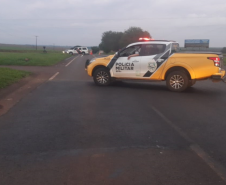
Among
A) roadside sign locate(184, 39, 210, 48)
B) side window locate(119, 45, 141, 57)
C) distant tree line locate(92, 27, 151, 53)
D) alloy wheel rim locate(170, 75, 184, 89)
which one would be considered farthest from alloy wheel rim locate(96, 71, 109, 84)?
distant tree line locate(92, 27, 151, 53)

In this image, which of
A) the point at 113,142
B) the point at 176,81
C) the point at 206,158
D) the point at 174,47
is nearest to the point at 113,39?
the point at 174,47

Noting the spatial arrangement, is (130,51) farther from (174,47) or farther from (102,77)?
(174,47)

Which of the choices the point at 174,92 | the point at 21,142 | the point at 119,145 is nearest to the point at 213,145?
the point at 119,145

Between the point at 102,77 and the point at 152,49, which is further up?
the point at 152,49

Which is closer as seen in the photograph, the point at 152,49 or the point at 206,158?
the point at 206,158

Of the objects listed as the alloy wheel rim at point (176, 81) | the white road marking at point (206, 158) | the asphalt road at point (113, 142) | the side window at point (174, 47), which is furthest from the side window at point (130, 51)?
the white road marking at point (206, 158)

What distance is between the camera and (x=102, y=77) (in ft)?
48.0

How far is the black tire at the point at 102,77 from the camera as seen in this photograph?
47.8ft

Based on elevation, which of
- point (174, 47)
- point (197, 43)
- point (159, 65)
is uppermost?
point (197, 43)

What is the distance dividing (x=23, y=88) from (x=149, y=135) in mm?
8268

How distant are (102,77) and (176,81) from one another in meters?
3.23

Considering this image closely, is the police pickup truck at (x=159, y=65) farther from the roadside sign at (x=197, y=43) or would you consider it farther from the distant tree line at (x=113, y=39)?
the distant tree line at (x=113, y=39)

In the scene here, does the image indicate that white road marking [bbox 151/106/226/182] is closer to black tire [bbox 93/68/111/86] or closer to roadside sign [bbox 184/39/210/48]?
black tire [bbox 93/68/111/86]

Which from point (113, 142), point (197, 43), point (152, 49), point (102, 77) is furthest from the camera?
point (197, 43)
